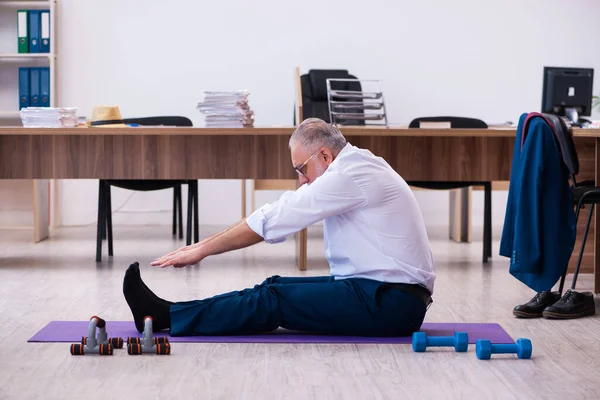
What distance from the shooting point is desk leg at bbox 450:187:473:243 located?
5.75 m

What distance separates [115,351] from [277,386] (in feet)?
1.97

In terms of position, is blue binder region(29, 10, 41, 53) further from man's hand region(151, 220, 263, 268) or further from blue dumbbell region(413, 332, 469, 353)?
blue dumbbell region(413, 332, 469, 353)

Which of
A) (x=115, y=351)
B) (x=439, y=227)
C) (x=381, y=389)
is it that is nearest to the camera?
(x=381, y=389)

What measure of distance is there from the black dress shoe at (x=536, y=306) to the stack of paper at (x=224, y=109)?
1835 mm

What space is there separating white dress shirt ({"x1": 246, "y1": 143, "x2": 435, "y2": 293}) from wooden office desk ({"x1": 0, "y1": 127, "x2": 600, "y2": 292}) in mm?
1720

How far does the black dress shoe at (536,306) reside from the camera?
329cm

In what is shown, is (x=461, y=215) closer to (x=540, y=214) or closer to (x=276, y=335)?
(x=540, y=214)

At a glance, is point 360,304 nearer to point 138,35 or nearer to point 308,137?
point 308,137

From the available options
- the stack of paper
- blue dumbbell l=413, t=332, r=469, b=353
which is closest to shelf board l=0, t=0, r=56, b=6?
the stack of paper

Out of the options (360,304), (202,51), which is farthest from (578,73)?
(360,304)

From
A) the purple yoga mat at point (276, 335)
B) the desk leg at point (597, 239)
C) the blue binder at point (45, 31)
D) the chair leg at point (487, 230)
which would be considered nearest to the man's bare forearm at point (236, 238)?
the purple yoga mat at point (276, 335)

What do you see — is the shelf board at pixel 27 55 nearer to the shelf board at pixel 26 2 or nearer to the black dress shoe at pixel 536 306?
the shelf board at pixel 26 2

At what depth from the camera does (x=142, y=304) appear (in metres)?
2.75

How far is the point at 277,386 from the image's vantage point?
2.26 meters
